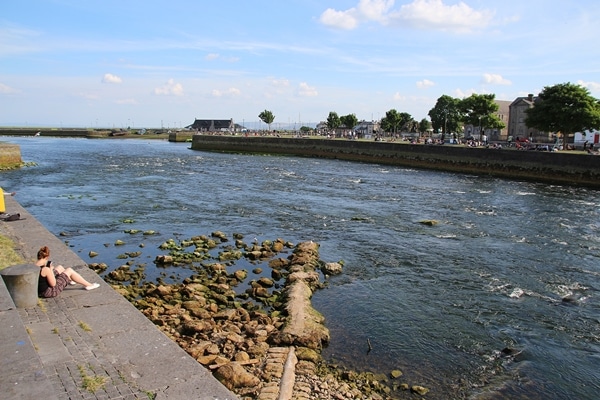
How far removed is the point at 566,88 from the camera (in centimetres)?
5934

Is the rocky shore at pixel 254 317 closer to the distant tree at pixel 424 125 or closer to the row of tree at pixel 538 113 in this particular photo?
the row of tree at pixel 538 113

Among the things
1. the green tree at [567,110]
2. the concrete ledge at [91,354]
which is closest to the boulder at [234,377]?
the concrete ledge at [91,354]

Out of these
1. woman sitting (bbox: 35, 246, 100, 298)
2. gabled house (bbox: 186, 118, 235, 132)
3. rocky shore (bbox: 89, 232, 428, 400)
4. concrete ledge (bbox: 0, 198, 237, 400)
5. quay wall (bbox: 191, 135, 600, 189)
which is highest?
gabled house (bbox: 186, 118, 235, 132)

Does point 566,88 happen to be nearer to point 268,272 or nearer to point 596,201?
point 596,201

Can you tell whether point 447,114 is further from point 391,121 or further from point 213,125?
point 213,125

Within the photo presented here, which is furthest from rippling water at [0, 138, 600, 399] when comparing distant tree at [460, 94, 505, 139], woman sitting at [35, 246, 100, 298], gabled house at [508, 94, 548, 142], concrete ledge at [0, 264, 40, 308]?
gabled house at [508, 94, 548, 142]

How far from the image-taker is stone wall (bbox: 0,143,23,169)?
48.8 m

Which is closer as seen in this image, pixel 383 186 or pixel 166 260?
pixel 166 260

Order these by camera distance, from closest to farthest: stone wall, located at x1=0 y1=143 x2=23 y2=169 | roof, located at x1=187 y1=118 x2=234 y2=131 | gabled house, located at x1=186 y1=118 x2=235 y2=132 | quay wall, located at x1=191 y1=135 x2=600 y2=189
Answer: quay wall, located at x1=191 y1=135 x2=600 y2=189, stone wall, located at x1=0 y1=143 x2=23 y2=169, gabled house, located at x1=186 y1=118 x2=235 y2=132, roof, located at x1=187 y1=118 x2=234 y2=131

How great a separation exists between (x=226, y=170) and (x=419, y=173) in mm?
20005

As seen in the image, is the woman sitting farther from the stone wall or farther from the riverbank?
the stone wall

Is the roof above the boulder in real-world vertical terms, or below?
above

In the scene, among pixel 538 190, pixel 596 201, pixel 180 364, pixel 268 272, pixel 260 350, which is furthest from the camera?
pixel 538 190

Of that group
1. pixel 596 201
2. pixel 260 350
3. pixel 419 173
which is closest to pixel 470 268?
pixel 260 350
